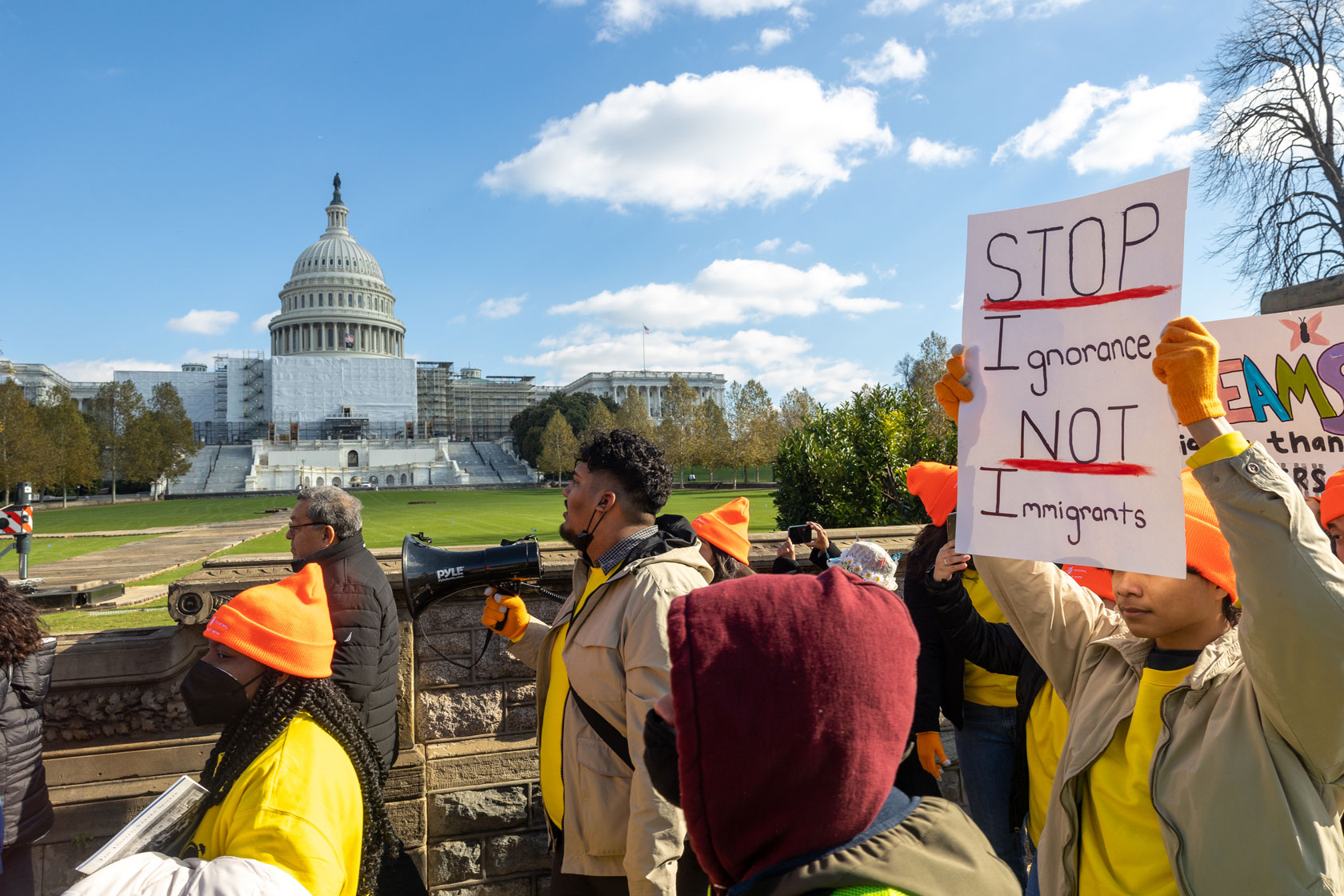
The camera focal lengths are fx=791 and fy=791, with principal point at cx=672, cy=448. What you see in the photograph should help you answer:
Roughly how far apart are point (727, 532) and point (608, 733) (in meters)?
1.60

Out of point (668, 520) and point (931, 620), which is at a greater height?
point (668, 520)

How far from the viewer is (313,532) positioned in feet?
9.79

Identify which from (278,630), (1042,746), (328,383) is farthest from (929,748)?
(328,383)

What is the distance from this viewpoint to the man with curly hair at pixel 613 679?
2.18 metres

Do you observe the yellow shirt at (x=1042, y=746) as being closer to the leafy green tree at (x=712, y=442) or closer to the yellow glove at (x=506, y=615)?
the yellow glove at (x=506, y=615)

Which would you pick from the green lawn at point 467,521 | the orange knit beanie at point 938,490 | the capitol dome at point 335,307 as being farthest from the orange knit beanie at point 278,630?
the capitol dome at point 335,307

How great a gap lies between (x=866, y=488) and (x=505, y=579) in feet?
29.8

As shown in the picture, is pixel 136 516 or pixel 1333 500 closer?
pixel 1333 500

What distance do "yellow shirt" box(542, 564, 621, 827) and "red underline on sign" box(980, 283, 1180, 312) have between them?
1.40m

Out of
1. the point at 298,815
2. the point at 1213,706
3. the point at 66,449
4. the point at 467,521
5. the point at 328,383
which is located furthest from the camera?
the point at 328,383

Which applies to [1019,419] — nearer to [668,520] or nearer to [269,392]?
[668,520]

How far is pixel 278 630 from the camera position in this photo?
2111mm

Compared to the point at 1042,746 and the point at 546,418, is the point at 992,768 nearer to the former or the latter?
the point at 1042,746

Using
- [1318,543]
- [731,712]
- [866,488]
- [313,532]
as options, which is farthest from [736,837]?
[866,488]
